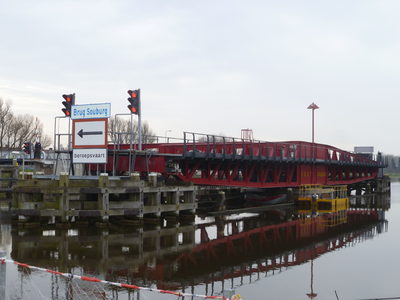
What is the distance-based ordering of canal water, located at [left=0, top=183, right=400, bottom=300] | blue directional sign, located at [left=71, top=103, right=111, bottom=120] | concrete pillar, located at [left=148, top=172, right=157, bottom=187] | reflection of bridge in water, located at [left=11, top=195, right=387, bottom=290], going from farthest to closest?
concrete pillar, located at [left=148, top=172, right=157, bottom=187], blue directional sign, located at [left=71, top=103, right=111, bottom=120], reflection of bridge in water, located at [left=11, top=195, right=387, bottom=290], canal water, located at [left=0, top=183, right=400, bottom=300]

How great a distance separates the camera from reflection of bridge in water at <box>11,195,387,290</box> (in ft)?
46.2

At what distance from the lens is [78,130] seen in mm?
24797

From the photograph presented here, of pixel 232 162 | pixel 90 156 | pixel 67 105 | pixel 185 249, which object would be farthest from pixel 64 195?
pixel 232 162

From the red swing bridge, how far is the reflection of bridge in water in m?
4.56

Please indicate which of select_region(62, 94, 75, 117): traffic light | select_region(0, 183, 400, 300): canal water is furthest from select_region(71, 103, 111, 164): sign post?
select_region(0, 183, 400, 300): canal water

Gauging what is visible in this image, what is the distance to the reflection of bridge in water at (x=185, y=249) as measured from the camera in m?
14.1

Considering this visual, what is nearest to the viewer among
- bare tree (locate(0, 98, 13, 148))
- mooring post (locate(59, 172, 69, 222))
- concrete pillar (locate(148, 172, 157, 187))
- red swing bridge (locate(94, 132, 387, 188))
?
mooring post (locate(59, 172, 69, 222))

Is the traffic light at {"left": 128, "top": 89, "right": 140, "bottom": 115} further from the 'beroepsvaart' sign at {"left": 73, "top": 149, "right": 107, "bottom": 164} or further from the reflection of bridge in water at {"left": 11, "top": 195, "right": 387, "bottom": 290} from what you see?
the reflection of bridge in water at {"left": 11, "top": 195, "right": 387, "bottom": 290}

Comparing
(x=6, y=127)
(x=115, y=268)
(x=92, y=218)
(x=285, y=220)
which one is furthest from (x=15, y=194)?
(x=6, y=127)

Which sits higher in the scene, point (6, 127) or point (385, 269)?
point (6, 127)

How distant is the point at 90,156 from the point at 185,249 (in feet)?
29.8

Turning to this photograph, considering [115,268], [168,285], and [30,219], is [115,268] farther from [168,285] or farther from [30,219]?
[30,219]

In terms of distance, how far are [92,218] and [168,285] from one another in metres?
12.4

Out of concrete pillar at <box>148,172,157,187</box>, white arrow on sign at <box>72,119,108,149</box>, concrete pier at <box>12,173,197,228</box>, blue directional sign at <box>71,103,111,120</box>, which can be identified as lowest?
concrete pier at <box>12,173,197,228</box>
